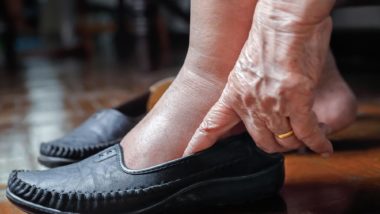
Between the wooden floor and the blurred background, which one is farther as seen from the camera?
the blurred background

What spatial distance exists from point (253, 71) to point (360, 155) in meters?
0.36

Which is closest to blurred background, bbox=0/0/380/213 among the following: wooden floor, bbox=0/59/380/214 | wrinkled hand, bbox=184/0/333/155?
wooden floor, bbox=0/59/380/214

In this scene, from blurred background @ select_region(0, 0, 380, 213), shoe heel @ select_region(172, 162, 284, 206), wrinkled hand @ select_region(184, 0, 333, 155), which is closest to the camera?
wrinkled hand @ select_region(184, 0, 333, 155)

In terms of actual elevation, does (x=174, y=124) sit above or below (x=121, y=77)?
above

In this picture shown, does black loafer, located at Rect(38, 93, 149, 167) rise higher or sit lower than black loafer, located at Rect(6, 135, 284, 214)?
lower

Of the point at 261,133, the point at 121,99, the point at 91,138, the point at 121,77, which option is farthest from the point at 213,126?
the point at 121,77

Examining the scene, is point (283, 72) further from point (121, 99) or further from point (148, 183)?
point (121, 99)

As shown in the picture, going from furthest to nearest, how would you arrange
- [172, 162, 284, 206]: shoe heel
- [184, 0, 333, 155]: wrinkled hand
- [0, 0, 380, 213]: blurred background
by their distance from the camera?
1. [0, 0, 380, 213]: blurred background
2. [172, 162, 284, 206]: shoe heel
3. [184, 0, 333, 155]: wrinkled hand

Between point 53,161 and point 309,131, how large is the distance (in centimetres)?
41

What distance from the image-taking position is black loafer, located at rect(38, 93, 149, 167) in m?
0.72

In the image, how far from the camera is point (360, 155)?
0.74 metres

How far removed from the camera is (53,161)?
0.74 m

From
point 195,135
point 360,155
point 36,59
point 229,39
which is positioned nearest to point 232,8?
point 229,39

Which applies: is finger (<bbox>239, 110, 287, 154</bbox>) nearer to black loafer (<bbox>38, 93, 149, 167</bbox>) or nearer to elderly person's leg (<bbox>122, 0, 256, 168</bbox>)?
elderly person's leg (<bbox>122, 0, 256, 168</bbox>)
